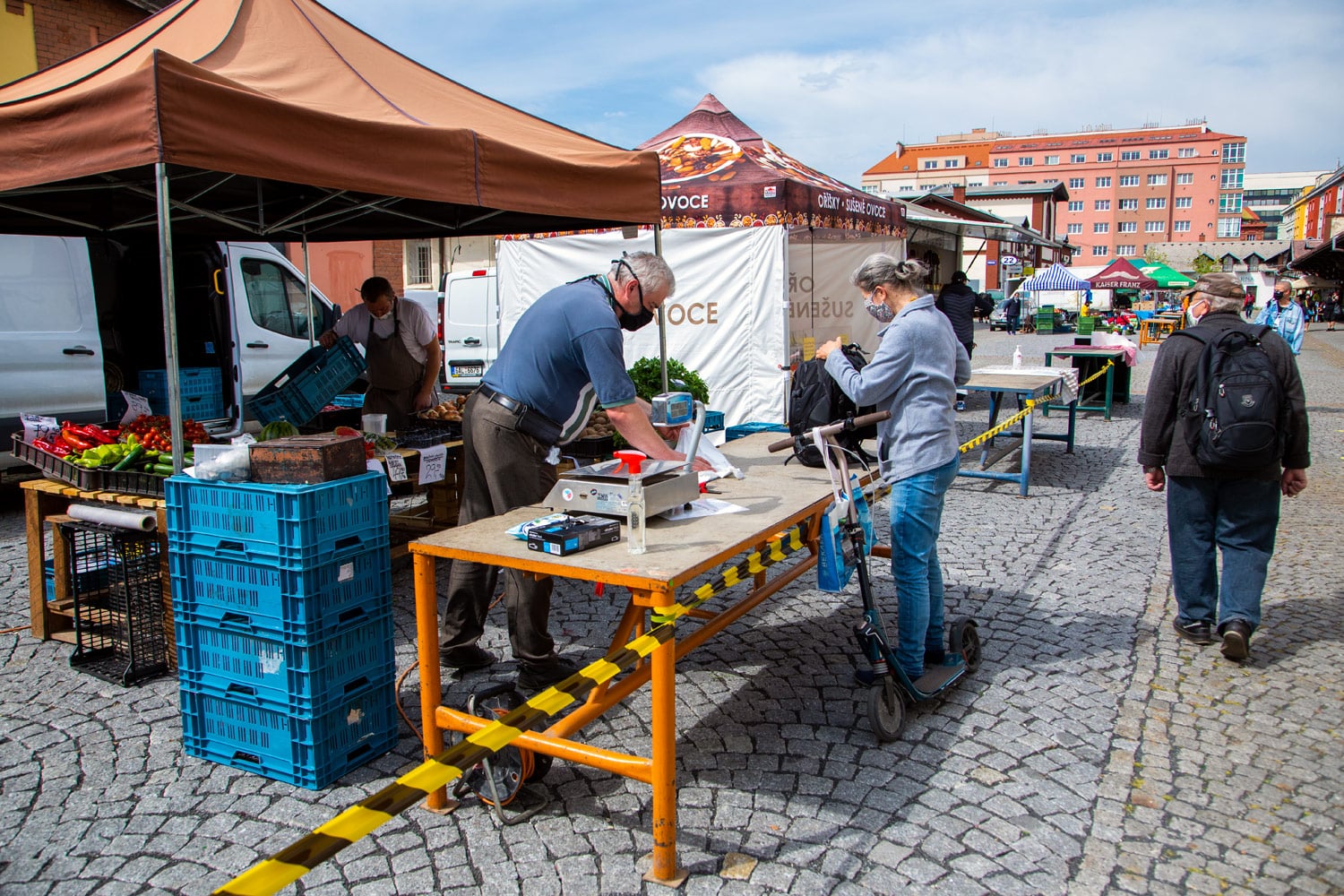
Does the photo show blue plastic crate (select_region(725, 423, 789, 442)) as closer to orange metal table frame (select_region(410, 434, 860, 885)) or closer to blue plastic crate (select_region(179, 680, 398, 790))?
orange metal table frame (select_region(410, 434, 860, 885))

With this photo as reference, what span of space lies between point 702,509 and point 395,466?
2276mm

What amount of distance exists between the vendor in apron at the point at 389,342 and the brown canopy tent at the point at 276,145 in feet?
2.08

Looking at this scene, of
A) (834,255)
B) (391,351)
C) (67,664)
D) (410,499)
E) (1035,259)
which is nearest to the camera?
(67,664)

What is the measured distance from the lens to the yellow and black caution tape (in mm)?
1541

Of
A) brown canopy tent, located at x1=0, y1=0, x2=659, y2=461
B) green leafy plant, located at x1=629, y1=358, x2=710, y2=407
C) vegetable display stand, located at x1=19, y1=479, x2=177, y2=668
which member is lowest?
vegetable display stand, located at x1=19, y1=479, x2=177, y2=668

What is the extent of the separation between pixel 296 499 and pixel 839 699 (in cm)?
239

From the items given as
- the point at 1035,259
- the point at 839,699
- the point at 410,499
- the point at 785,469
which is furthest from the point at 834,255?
the point at 1035,259

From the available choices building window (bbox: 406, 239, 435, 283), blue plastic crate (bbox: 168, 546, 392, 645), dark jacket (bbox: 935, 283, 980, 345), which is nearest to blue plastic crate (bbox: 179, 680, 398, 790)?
blue plastic crate (bbox: 168, 546, 392, 645)

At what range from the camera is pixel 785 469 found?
4480mm

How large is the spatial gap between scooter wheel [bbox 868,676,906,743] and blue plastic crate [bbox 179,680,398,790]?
1.83 m

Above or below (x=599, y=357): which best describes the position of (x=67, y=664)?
below

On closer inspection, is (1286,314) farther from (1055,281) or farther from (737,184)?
(1055,281)

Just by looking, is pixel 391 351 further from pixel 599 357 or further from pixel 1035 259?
pixel 1035 259

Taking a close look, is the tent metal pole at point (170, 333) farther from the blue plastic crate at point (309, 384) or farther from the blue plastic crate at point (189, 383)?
the blue plastic crate at point (189, 383)
